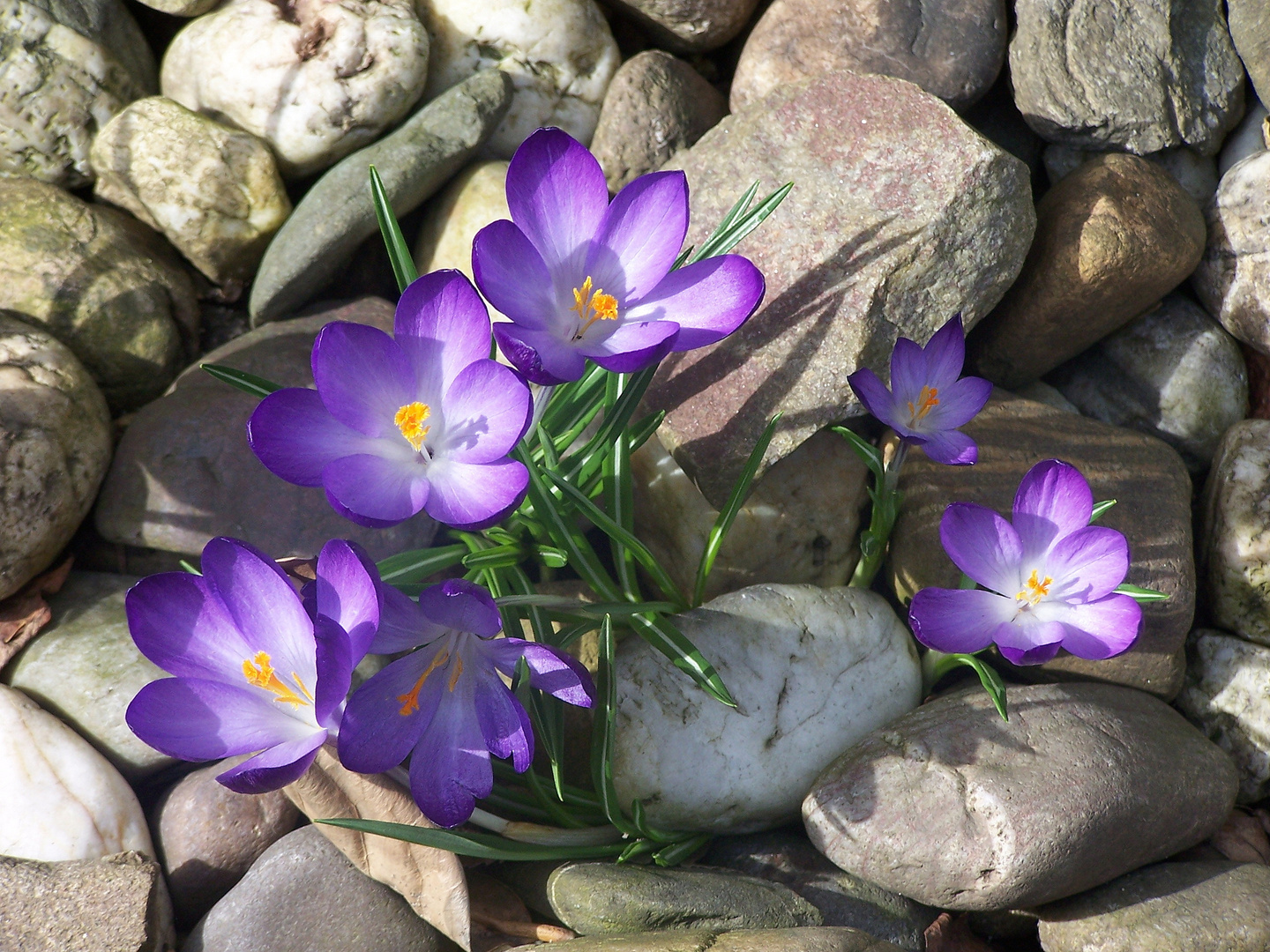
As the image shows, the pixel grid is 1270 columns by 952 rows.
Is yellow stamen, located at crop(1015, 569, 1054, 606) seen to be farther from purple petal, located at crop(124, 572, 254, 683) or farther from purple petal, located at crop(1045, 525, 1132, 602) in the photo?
purple petal, located at crop(124, 572, 254, 683)

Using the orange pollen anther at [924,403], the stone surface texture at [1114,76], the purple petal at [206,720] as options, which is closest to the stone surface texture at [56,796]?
the purple petal at [206,720]

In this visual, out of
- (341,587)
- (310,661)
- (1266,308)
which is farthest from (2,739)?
(1266,308)

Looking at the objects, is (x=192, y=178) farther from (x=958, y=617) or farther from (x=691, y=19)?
(x=958, y=617)

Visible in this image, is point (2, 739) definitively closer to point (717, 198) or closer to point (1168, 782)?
point (717, 198)

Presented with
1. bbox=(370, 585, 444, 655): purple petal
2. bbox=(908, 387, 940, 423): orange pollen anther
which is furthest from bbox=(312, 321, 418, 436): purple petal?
bbox=(908, 387, 940, 423): orange pollen anther

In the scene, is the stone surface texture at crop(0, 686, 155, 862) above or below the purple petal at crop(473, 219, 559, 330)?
below

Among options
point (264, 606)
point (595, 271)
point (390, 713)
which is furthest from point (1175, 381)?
point (264, 606)

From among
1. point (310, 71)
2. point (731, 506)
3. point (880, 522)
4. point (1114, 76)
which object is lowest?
point (880, 522)
